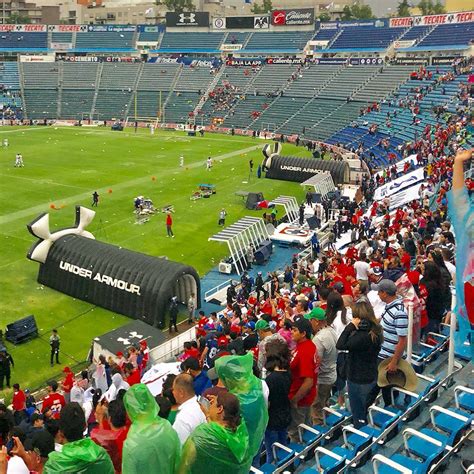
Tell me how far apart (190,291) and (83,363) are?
509 centimetres

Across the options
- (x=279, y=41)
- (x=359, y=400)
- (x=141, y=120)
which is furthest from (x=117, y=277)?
(x=279, y=41)

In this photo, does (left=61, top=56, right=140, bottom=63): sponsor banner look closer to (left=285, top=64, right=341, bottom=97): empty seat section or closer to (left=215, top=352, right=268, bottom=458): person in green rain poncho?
(left=285, top=64, right=341, bottom=97): empty seat section

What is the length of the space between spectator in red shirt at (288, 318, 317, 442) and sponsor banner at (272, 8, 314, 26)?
285ft

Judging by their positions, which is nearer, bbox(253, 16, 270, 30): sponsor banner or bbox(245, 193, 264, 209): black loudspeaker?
bbox(245, 193, 264, 209): black loudspeaker

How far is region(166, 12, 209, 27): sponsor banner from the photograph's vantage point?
95.7 metres

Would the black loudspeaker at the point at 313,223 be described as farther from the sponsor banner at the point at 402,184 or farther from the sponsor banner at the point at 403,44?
the sponsor banner at the point at 403,44

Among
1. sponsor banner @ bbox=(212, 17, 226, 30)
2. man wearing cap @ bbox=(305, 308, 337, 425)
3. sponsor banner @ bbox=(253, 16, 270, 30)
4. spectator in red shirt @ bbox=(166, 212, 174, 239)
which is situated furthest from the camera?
sponsor banner @ bbox=(212, 17, 226, 30)

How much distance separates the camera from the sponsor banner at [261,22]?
92.3 m

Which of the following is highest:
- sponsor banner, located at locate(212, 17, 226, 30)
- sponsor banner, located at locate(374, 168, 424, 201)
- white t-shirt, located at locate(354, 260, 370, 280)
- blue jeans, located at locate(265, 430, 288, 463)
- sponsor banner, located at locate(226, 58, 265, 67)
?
sponsor banner, located at locate(212, 17, 226, 30)

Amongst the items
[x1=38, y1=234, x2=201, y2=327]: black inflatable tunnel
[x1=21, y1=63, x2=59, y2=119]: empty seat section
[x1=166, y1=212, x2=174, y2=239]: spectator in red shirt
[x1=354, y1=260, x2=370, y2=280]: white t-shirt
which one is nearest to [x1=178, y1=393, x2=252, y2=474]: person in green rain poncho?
[x1=354, y1=260, x2=370, y2=280]: white t-shirt

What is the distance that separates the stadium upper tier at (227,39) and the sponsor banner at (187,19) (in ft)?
4.54

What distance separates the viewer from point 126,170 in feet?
156

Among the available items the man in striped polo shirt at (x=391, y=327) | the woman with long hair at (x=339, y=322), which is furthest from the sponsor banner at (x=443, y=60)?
the man in striped polo shirt at (x=391, y=327)

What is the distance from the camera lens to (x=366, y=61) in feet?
249
